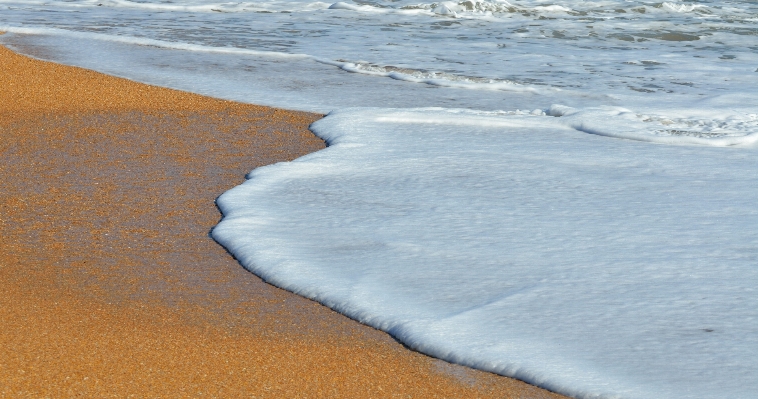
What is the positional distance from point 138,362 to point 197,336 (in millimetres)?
263

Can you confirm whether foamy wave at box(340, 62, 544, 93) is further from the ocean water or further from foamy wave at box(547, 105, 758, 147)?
foamy wave at box(547, 105, 758, 147)

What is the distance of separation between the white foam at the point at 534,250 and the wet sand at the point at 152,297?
0.13 meters

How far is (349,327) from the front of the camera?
2.91 m

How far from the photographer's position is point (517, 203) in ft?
13.5

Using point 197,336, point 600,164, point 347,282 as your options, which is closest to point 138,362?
point 197,336

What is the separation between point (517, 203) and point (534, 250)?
24.7 inches

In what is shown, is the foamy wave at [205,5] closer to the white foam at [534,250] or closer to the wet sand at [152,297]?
the wet sand at [152,297]

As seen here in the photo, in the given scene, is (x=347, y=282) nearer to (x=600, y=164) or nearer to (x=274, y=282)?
(x=274, y=282)

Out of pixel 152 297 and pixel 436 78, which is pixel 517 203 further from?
pixel 436 78

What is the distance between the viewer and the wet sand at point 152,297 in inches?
96.6

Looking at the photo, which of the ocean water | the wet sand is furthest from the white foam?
the wet sand

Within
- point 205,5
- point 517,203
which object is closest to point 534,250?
point 517,203

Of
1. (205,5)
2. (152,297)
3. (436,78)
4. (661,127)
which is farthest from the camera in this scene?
(205,5)

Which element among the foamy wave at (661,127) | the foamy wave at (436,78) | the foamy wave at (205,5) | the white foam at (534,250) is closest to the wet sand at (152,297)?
→ the white foam at (534,250)
